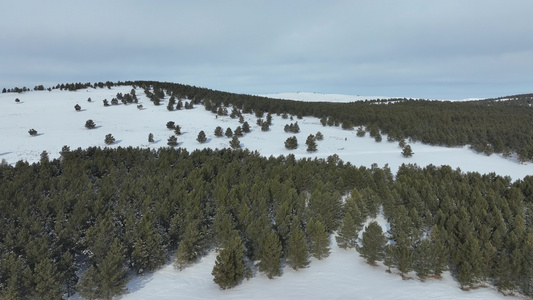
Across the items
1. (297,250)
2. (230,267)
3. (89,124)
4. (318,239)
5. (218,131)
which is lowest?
(230,267)

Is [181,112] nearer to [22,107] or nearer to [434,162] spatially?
[22,107]

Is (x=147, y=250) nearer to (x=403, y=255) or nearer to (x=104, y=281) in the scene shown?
(x=104, y=281)

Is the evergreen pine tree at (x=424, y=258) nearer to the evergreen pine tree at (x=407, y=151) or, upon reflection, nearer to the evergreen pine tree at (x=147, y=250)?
the evergreen pine tree at (x=147, y=250)

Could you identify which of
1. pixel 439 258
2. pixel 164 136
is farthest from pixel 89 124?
pixel 439 258

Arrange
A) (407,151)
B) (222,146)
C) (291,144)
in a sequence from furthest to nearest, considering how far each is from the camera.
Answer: (222,146)
(291,144)
(407,151)

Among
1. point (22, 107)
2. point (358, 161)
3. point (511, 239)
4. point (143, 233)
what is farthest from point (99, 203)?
point (22, 107)

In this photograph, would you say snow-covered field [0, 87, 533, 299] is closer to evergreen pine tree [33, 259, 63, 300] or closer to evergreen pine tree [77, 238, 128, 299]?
evergreen pine tree [77, 238, 128, 299]
